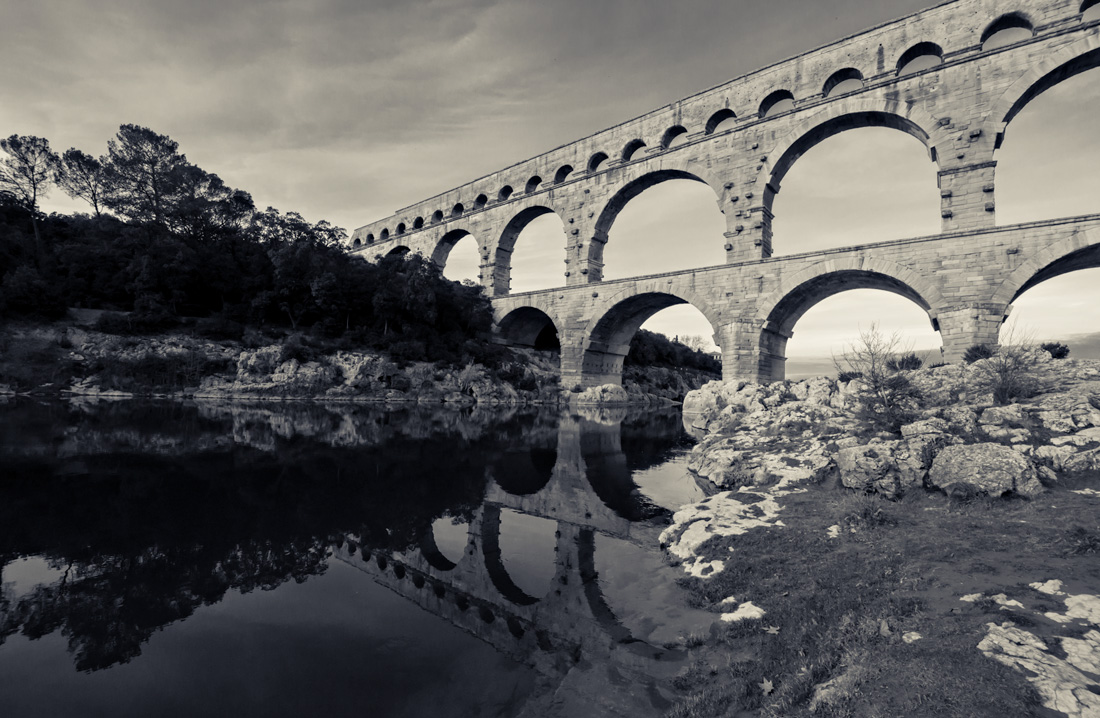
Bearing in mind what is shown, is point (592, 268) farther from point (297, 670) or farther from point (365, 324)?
point (297, 670)

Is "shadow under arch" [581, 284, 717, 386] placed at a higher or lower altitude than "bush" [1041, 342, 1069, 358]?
higher

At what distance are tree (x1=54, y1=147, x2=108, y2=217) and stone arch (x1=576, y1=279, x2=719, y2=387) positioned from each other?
120ft

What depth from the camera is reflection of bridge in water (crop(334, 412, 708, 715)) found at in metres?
3.34

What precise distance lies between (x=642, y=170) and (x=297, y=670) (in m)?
30.0

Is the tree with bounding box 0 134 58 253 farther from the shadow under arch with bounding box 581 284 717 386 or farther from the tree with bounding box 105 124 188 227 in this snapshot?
the shadow under arch with bounding box 581 284 717 386

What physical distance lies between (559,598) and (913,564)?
3.27 meters

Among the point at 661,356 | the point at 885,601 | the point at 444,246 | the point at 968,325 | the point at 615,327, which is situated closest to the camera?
the point at 885,601

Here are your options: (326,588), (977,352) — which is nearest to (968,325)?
(977,352)

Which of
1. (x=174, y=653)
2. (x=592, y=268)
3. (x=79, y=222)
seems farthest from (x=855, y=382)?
(x=79, y=222)

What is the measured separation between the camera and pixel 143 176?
34.7 metres

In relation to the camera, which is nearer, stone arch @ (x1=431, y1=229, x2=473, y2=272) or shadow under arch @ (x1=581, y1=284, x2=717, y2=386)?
shadow under arch @ (x1=581, y1=284, x2=717, y2=386)

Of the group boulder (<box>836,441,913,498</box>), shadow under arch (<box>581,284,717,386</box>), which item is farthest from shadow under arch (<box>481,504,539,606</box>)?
shadow under arch (<box>581,284,717,386</box>)

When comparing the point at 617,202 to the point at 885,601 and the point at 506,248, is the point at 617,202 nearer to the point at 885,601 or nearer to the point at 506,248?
the point at 506,248

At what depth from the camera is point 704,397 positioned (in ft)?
73.3
